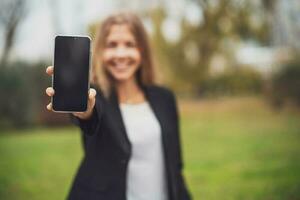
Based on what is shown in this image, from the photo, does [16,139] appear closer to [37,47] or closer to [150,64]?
[37,47]

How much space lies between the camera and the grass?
7.36ft

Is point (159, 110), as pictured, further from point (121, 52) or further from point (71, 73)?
point (71, 73)

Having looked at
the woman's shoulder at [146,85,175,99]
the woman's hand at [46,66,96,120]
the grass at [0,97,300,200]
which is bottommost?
the grass at [0,97,300,200]

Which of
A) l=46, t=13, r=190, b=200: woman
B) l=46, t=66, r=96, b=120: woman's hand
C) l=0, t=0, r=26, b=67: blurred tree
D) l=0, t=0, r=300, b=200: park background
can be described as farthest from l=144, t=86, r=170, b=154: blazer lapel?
l=0, t=0, r=26, b=67: blurred tree

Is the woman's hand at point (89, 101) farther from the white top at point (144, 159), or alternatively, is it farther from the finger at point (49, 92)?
the white top at point (144, 159)

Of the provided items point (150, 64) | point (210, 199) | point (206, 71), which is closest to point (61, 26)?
point (206, 71)

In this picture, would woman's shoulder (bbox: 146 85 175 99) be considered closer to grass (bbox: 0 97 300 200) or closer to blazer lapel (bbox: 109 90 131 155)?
blazer lapel (bbox: 109 90 131 155)

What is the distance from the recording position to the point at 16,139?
2.27 metres

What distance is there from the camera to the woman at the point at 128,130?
48.3 inches

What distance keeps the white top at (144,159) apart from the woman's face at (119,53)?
0.32 feet

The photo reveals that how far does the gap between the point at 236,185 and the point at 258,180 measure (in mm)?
112

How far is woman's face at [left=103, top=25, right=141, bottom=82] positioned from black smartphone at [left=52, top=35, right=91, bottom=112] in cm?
30

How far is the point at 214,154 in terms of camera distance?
2.31 m

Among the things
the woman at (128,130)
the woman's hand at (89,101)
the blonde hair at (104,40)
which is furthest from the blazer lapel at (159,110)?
the woman's hand at (89,101)
